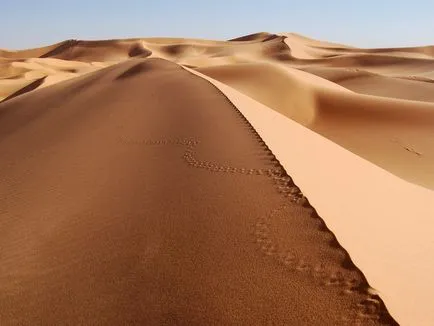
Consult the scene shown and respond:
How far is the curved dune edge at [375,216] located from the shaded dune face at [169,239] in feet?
0.41

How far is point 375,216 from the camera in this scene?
11.8 ft

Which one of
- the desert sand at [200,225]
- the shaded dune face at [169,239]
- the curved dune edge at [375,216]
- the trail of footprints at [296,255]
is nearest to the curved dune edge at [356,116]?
the desert sand at [200,225]

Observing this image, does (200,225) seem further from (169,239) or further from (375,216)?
(375,216)

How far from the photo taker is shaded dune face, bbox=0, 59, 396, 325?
7.94 ft

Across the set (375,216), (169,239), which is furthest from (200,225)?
(375,216)

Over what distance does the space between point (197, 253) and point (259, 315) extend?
0.70 meters

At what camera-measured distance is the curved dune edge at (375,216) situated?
2.50m

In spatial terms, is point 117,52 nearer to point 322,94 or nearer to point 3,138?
point 322,94

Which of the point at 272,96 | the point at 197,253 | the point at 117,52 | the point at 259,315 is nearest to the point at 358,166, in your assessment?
the point at 197,253

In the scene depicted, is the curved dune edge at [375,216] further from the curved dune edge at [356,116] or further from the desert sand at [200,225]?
the curved dune edge at [356,116]

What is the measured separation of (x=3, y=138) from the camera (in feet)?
24.3

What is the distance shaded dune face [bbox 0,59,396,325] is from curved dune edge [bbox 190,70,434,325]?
0.41 feet

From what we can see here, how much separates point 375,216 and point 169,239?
145 cm

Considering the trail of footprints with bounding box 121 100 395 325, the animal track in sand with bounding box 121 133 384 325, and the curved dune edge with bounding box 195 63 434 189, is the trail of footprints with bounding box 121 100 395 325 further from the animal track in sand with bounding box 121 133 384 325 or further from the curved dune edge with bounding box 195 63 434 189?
the curved dune edge with bounding box 195 63 434 189
